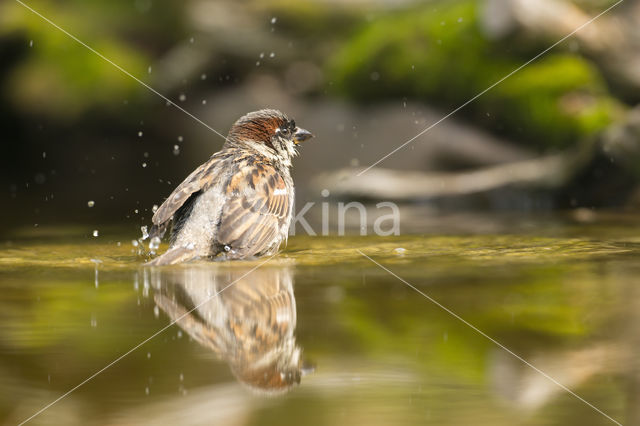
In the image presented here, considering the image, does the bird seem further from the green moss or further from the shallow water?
the green moss

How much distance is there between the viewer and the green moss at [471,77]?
38.9 ft

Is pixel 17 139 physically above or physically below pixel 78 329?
above

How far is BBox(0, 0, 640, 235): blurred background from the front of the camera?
10.9 meters

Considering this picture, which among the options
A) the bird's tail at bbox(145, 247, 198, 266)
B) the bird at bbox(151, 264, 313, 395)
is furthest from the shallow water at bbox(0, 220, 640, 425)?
the bird's tail at bbox(145, 247, 198, 266)

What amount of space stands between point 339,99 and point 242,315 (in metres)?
9.78

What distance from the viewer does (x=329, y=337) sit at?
169 inches

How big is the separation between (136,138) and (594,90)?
26.1 ft

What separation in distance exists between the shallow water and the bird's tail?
152mm

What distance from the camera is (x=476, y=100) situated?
41.1 ft

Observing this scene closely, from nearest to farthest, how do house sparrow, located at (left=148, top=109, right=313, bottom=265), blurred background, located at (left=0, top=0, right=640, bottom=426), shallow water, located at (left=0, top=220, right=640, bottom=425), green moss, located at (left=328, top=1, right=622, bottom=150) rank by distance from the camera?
shallow water, located at (left=0, top=220, right=640, bottom=425)
blurred background, located at (left=0, top=0, right=640, bottom=426)
house sparrow, located at (left=148, top=109, right=313, bottom=265)
green moss, located at (left=328, top=1, right=622, bottom=150)

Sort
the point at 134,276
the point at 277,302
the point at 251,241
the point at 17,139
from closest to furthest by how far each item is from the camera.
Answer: the point at 277,302
the point at 134,276
the point at 251,241
the point at 17,139

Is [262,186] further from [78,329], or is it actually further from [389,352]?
[389,352]

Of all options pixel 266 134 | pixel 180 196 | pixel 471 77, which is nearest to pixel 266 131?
pixel 266 134

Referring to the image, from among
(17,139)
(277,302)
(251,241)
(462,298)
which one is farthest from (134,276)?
(17,139)
